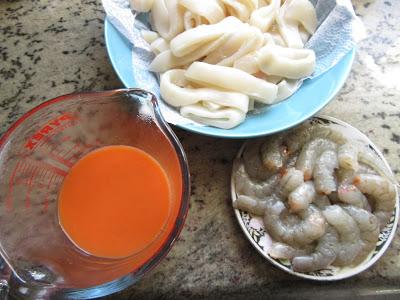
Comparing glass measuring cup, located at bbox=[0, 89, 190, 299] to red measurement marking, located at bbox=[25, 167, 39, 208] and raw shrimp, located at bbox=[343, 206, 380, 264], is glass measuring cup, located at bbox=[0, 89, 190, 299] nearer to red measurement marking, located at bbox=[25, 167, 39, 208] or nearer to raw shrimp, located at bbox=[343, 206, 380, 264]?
red measurement marking, located at bbox=[25, 167, 39, 208]

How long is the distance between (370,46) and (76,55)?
90 centimetres

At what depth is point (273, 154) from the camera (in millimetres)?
966

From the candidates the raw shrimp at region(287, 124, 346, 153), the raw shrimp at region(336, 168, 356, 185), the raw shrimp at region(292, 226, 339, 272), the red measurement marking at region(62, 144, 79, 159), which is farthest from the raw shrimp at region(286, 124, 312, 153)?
the red measurement marking at region(62, 144, 79, 159)

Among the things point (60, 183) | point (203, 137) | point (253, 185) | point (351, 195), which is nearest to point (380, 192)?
point (351, 195)

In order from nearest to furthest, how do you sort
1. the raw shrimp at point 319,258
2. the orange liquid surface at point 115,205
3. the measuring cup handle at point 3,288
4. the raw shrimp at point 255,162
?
1. the measuring cup handle at point 3,288
2. the orange liquid surface at point 115,205
3. the raw shrimp at point 319,258
4. the raw shrimp at point 255,162

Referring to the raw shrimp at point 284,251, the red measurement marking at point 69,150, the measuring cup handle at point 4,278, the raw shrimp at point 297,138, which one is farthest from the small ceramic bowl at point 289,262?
the measuring cup handle at point 4,278

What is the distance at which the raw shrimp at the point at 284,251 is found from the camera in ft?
2.90

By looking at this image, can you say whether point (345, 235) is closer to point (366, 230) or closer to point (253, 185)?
point (366, 230)

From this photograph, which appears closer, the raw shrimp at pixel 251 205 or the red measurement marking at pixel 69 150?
the red measurement marking at pixel 69 150

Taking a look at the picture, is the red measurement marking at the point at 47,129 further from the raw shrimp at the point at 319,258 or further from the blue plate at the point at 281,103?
the raw shrimp at the point at 319,258

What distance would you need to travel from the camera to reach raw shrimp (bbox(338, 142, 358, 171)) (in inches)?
36.8

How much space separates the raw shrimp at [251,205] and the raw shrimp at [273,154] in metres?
0.09

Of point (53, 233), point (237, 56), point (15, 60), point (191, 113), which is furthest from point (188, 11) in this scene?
point (53, 233)

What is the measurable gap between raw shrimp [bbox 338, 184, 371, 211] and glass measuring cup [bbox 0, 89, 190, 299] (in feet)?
1.27
